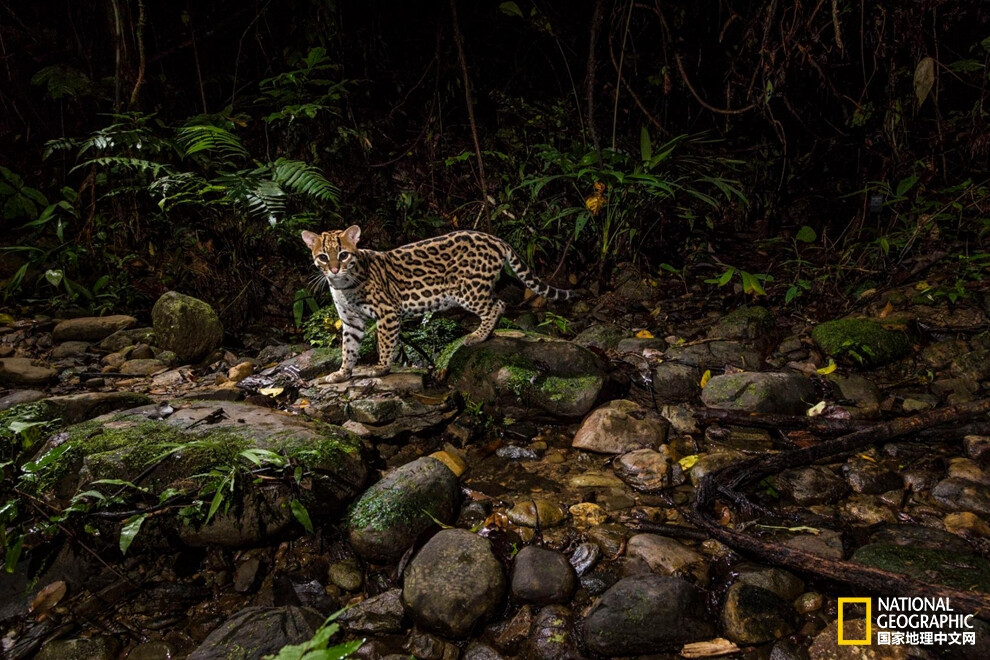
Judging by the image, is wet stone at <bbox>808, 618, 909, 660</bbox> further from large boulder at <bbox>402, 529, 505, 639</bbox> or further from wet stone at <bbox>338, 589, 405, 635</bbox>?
wet stone at <bbox>338, 589, 405, 635</bbox>

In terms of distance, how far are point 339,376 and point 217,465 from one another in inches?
76.0

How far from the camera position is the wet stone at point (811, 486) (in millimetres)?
3336

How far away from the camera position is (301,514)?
9.48 ft

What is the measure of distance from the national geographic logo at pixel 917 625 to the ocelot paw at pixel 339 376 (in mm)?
4118

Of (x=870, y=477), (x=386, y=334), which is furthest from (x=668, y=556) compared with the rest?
(x=386, y=334)

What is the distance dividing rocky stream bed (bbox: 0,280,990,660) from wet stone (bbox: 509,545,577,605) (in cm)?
1

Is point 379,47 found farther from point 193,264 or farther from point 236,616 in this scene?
point 236,616

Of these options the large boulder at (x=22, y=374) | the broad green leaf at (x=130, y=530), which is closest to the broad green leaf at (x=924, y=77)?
the broad green leaf at (x=130, y=530)

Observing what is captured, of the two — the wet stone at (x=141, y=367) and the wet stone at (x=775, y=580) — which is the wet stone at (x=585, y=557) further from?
the wet stone at (x=141, y=367)

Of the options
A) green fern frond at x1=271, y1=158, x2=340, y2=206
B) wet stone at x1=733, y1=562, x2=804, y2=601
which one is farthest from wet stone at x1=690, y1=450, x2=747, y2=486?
green fern frond at x1=271, y1=158, x2=340, y2=206

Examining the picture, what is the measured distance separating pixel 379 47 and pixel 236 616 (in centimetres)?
830

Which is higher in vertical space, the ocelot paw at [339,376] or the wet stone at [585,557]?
the ocelot paw at [339,376]

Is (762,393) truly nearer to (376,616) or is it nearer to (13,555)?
(376,616)

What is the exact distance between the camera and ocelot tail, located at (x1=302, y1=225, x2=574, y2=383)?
196 inches
